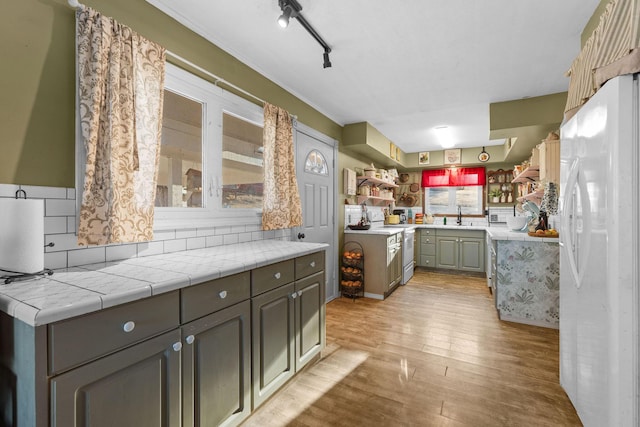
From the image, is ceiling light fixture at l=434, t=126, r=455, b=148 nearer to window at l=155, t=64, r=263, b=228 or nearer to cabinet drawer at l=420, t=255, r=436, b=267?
cabinet drawer at l=420, t=255, r=436, b=267

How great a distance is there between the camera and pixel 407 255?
5.18 m

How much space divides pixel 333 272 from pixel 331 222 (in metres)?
0.71

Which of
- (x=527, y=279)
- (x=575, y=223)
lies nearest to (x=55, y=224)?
(x=575, y=223)

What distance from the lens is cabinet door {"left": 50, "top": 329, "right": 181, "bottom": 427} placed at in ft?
3.06

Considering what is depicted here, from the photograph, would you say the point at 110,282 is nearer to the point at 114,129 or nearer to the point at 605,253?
the point at 114,129

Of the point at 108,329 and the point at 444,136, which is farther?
the point at 444,136

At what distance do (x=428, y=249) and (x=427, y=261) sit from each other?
25cm

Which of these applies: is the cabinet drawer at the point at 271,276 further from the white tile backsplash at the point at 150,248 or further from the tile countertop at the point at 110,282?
the white tile backsplash at the point at 150,248

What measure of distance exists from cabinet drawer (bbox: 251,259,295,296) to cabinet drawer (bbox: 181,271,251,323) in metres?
0.05

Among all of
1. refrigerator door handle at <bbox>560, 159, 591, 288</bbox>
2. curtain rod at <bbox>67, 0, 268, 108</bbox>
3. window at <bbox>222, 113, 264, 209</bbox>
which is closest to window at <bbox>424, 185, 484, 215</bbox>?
refrigerator door handle at <bbox>560, 159, 591, 288</bbox>

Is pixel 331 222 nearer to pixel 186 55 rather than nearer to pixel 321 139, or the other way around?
pixel 321 139

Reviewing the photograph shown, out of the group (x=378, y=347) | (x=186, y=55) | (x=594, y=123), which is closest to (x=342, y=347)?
(x=378, y=347)

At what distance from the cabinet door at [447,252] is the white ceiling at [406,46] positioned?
299 cm

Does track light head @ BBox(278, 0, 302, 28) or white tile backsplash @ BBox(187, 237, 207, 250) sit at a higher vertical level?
track light head @ BBox(278, 0, 302, 28)
